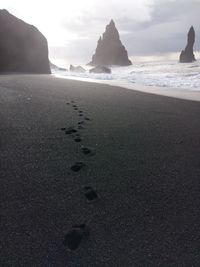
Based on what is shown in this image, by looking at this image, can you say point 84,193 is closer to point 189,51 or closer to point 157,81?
point 157,81

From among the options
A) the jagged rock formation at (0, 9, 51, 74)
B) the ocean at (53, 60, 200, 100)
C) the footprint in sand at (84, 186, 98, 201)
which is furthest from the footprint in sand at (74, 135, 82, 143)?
the jagged rock formation at (0, 9, 51, 74)

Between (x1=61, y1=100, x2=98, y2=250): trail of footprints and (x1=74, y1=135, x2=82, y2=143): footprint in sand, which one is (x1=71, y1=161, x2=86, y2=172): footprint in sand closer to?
(x1=61, y1=100, x2=98, y2=250): trail of footprints

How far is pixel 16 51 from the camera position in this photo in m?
25.9

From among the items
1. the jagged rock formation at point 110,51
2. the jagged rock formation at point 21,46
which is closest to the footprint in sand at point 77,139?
the jagged rock formation at point 21,46

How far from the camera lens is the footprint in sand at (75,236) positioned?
202cm

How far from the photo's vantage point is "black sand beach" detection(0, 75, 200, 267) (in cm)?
202

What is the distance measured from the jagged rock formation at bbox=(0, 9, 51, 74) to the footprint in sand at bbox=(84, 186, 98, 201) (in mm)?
23693

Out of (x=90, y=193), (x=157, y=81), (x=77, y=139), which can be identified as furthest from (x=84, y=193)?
(x=157, y=81)

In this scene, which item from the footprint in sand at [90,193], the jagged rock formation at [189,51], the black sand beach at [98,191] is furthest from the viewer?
the jagged rock formation at [189,51]

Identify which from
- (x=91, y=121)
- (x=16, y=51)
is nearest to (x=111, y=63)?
(x=16, y=51)

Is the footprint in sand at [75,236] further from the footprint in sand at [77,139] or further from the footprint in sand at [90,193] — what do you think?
the footprint in sand at [77,139]

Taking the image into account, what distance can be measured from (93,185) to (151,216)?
1.91 ft

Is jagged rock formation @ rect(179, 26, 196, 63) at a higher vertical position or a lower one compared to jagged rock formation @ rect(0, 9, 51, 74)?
lower

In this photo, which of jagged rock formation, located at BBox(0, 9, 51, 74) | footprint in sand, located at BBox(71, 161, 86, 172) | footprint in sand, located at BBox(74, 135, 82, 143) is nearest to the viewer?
footprint in sand, located at BBox(71, 161, 86, 172)
